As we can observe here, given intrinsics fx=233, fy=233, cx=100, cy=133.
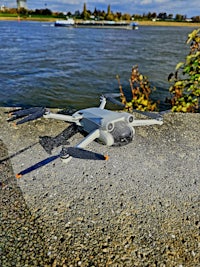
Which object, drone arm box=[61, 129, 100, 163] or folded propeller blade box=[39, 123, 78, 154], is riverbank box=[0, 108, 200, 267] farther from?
drone arm box=[61, 129, 100, 163]

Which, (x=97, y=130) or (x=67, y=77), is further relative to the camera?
(x=67, y=77)

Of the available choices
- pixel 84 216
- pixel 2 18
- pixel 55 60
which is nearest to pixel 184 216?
pixel 84 216

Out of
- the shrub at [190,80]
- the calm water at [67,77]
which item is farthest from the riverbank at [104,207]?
the calm water at [67,77]

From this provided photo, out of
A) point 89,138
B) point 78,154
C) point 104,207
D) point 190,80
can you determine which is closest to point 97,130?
point 89,138

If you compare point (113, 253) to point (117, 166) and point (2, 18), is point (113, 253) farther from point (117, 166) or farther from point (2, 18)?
point (2, 18)

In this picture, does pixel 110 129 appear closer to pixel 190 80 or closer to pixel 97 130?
pixel 97 130

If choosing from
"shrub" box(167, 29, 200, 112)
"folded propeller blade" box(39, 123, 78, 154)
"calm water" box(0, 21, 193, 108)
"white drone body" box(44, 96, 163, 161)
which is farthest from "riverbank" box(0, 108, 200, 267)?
"calm water" box(0, 21, 193, 108)

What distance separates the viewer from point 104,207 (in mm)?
2082

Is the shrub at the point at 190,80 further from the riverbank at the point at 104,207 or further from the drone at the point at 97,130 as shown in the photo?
the drone at the point at 97,130

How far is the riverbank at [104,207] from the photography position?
1.69 m

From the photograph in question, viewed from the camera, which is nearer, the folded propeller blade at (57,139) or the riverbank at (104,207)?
the riverbank at (104,207)

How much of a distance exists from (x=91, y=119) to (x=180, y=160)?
3.80ft

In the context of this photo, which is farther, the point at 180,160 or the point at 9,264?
the point at 180,160

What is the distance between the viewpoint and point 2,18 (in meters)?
68.6
